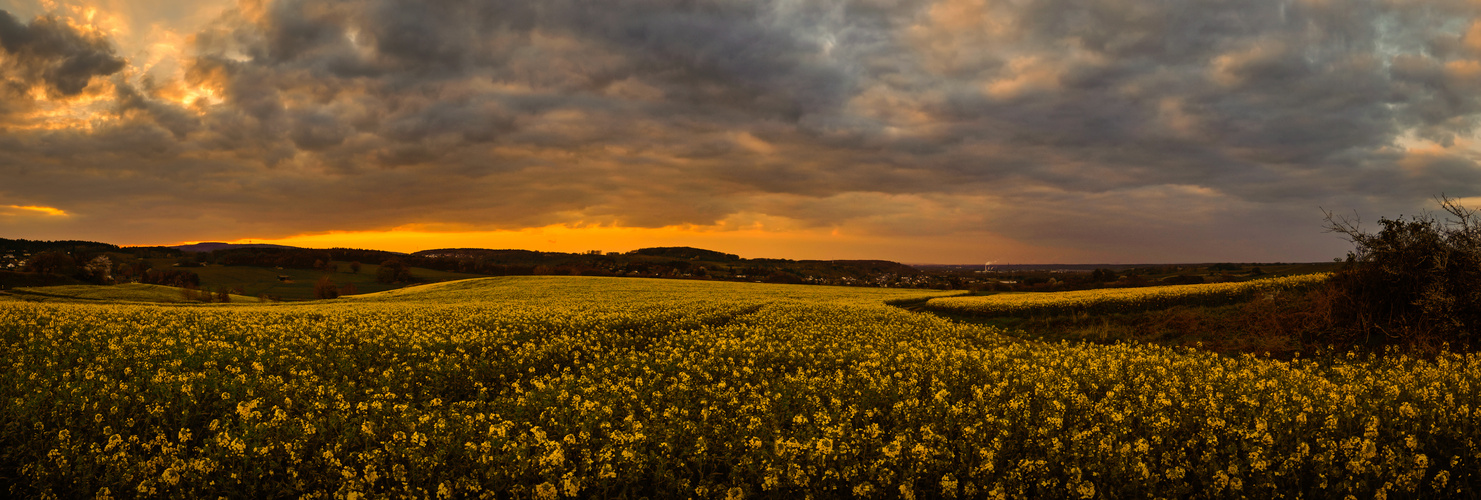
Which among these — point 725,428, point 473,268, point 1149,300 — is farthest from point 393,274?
point 725,428

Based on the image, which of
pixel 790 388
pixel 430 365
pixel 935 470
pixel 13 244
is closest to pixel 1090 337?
pixel 790 388

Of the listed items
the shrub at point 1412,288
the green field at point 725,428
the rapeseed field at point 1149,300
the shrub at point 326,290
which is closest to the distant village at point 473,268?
the shrub at point 326,290

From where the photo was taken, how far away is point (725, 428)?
26.2 ft

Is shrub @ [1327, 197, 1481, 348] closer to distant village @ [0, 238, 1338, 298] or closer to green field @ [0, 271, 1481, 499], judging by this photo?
green field @ [0, 271, 1481, 499]

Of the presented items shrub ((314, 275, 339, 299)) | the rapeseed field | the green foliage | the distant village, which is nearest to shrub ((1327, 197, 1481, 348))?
the rapeseed field

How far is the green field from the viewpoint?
253 inches

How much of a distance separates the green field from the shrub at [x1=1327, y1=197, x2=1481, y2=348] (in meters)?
10.0

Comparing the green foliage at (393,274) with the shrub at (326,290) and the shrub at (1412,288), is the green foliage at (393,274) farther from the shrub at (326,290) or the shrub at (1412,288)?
the shrub at (1412,288)

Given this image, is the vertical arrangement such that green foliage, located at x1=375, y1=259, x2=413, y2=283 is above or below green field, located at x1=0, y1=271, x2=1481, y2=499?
above

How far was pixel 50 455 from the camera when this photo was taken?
7059 mm

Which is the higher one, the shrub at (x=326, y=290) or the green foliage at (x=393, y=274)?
the green foliage at (x=393, y=274)

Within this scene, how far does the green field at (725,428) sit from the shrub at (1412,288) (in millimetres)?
10034

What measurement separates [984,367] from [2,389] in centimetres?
1668

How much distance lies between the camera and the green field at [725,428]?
6.43 meters
